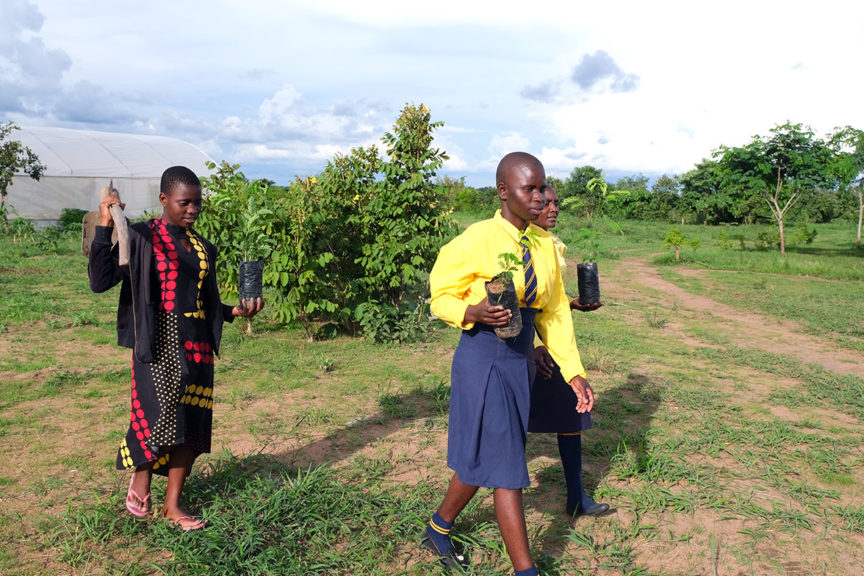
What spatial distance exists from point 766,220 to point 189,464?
108ft

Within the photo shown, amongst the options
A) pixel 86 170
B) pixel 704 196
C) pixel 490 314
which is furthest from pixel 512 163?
pixel 704 196

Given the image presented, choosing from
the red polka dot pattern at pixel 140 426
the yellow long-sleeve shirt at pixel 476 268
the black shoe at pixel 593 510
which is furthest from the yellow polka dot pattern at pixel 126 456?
the black shoe at pixel 593 510

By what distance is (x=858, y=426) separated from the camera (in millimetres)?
4746

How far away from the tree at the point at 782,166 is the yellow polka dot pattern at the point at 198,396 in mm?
18869

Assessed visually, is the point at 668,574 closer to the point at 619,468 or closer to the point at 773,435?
the point at 619,468

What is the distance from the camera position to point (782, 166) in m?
19.7

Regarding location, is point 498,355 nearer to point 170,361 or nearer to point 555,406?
point 555,406

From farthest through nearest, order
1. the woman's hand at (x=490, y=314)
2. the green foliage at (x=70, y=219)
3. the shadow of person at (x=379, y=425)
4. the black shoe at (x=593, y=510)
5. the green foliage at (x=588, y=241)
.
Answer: the green foliage at (x=70, y=219) < the shadow of person at (x=379, y=425) < the black shoe at (x=593, y=510) < the green foliage at (x=588, y=241) < the woman's hand at (x=490, y=314)

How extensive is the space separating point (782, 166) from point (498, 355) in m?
20.4

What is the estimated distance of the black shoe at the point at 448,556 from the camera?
2.73 m

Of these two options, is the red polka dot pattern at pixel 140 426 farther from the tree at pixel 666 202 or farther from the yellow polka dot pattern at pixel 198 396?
the tree at pixel 666 202

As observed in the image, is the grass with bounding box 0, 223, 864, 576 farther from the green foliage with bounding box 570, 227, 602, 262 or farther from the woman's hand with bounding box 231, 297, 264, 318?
the woman's hand with bounding box 231, 297, 264, 318

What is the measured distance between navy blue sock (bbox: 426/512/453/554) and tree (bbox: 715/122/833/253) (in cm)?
1859

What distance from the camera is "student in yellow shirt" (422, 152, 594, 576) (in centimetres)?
244
